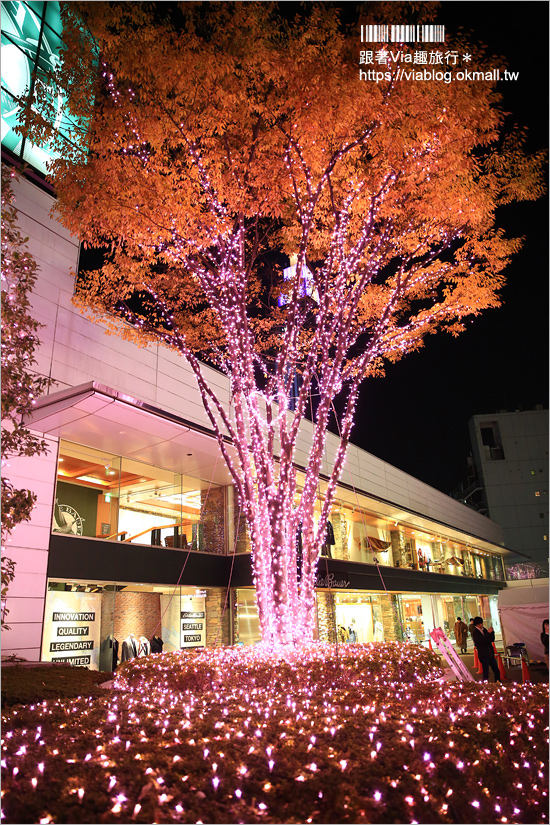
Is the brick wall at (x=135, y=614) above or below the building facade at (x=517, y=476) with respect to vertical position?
below

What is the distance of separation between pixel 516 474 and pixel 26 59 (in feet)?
168

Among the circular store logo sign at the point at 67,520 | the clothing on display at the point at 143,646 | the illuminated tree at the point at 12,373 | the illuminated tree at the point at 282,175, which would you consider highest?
the illuminated tree at the point at 282,175

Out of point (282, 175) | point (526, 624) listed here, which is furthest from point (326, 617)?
point (282, 175)

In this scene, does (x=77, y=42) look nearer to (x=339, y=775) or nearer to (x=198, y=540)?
(x=339, y=775)

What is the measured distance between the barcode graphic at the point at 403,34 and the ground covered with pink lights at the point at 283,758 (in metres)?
6.95

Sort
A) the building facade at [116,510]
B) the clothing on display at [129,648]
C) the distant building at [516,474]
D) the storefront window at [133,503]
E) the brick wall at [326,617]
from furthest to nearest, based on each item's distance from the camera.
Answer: the distant building at [516,474] → the brick wall at [326,617] → the clothing on display at [129,648] → the storefront window at [133,503] → the building facade at [116,510]

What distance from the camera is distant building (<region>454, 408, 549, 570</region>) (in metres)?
50.3

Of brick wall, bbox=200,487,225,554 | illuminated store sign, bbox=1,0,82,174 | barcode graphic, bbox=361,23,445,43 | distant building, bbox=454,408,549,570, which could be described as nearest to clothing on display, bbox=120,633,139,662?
brick wall, bbox=200,487,225,554

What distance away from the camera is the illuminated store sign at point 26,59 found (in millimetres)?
11620

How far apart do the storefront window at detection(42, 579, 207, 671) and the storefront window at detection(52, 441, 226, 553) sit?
1046mm

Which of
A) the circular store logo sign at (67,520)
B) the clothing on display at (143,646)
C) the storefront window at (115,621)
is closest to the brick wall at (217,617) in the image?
the storefront window at (115,621)

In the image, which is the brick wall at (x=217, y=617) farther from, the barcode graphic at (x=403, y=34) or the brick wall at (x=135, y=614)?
the barcode graphic at (x=403, y=34)

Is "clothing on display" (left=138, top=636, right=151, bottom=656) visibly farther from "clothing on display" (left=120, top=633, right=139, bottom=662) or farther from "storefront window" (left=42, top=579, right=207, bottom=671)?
"clothing on display" (left=120, top=633, right=139, bottom=662)

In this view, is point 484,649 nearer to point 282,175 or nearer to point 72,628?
point 72,628
